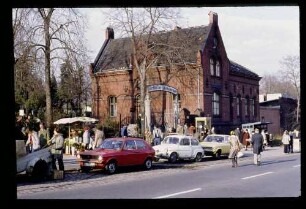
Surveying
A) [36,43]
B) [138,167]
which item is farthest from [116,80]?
[36,43]

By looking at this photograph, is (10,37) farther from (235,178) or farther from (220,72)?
(220,72)

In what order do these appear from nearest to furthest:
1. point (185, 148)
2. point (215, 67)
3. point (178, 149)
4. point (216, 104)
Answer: point (178, 149), point (185, 148), point (216, 104), point (215, 67)

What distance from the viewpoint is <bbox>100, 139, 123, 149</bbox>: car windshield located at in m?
14.3

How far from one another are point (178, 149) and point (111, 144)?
14.9 ft

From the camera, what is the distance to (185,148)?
717 inches

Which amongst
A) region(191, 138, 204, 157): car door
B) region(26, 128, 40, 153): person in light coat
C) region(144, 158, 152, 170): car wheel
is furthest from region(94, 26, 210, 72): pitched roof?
region(26, 128, 40, 153): person in light coat

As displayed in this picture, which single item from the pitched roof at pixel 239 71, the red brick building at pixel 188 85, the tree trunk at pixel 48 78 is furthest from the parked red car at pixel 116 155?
the pitched roof at pixel 239 71

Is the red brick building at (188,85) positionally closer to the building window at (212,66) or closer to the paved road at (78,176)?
the building window at (212,66)

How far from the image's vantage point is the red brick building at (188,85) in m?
26.1

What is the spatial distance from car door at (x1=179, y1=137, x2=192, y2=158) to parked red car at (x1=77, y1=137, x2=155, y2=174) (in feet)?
10.1

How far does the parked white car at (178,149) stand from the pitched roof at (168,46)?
6682 mm

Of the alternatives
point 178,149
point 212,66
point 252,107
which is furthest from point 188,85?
point 178,149

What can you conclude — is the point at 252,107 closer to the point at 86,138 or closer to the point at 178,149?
the point at 178,149

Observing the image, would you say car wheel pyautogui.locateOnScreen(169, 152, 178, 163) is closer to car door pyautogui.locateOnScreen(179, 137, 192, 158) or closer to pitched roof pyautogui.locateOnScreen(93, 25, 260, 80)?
car door pyautogui.locateOnScreen(179, 137, 192, 158)
